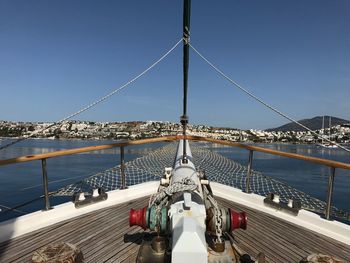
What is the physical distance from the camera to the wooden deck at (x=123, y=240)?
2693 mm

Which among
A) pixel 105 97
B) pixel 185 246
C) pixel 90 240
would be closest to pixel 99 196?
pixel 90 240

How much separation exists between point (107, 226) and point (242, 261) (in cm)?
187

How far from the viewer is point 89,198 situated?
4039 millimetres

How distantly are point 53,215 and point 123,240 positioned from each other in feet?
4.02

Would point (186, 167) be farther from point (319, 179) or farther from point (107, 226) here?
point (319, 179)

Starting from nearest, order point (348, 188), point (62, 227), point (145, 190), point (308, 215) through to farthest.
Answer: point (62, 227) → point (308, 215) → point (145, 190) → point (348, 188)

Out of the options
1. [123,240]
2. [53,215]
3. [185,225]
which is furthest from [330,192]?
[53,215]

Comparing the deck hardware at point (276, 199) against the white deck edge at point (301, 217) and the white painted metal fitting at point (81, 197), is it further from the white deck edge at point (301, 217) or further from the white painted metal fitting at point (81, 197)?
the white painted metal fitting at point (81, 197)

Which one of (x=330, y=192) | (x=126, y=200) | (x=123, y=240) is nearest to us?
(x=123, y=240)

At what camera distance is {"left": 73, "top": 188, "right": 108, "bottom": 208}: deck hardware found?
3866 mm

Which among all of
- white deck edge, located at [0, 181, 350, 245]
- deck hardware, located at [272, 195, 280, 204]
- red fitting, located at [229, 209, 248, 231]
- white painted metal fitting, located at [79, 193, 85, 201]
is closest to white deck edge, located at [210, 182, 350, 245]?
white deck edge, located at [0, 181, 350, 245]

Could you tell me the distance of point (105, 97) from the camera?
4035 millimetres

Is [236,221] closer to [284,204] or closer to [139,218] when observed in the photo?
[139,218]

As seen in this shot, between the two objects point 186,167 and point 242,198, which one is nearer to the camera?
point 186,167
